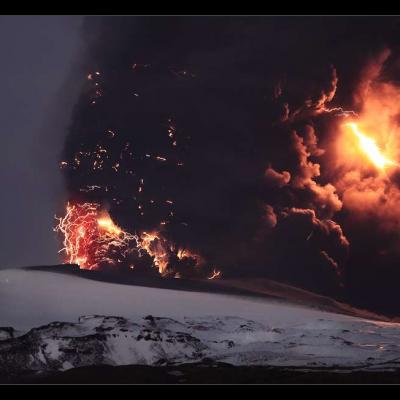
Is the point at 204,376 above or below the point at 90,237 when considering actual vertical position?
below

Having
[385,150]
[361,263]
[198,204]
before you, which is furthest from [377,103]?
[198,204]

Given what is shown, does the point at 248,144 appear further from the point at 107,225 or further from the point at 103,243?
the point at 103,243

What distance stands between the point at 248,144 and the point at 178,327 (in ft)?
18.9

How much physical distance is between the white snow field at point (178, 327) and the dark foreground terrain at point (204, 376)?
0.68ft

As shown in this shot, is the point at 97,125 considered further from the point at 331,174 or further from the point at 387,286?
the point at 387,286

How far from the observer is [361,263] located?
19.9 metres

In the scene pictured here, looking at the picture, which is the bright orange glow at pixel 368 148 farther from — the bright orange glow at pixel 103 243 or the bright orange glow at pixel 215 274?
the bright orange glow at pixel 103 243

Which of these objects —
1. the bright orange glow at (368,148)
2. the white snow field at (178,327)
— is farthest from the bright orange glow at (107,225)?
the bright orange glow at (368,148)

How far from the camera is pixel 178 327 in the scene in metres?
17.2

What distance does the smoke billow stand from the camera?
19.5 meters

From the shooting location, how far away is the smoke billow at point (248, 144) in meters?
19.5

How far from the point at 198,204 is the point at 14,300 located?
561cm

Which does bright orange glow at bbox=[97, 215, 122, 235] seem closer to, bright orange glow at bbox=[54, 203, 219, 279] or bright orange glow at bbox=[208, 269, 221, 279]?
bright orange glow at bbox=[54, 203, 219, 279]

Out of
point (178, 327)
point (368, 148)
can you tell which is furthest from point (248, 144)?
point (178, 327)
